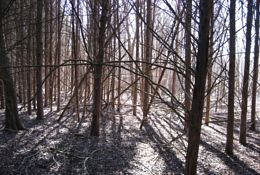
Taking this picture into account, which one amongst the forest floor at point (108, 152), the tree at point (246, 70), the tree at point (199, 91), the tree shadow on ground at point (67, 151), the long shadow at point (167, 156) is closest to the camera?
the tree at point (199, 91)

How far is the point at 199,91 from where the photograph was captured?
6.82 ft

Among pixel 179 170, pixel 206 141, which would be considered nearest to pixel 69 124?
pixel 206 141

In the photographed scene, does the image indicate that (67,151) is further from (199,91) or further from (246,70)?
(246,70)

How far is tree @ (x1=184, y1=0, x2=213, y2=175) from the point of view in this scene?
82.0 inches

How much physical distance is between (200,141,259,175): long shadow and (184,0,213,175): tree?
14.4 ft

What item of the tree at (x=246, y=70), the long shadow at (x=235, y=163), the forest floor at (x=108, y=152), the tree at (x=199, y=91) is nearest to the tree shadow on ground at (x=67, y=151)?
the forest floor at (x=108, y=152)

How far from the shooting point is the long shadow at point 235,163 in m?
6.11

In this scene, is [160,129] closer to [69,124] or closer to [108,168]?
[69,124]

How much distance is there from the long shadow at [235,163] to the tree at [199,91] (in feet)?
14.4

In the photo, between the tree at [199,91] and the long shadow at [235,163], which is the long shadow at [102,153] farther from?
the tree at [199,91]

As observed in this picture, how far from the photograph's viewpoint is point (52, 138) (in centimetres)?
727

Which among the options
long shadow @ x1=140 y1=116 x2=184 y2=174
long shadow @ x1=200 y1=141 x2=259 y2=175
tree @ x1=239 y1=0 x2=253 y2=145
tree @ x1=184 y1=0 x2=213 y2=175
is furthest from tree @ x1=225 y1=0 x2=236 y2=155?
tree @ x1=184 y1=0 x2=213 y2=175

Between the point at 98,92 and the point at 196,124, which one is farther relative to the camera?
the point at 98,92

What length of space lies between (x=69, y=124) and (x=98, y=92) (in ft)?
7.45
